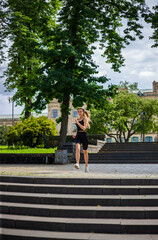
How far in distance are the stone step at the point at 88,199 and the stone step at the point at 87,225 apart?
617 millimetres

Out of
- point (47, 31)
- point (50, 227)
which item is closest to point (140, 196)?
point (50, 227)

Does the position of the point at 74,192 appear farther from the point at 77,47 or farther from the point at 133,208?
the point at 77,47

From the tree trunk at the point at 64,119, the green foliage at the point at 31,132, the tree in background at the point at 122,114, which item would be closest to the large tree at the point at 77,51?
the tree trunk at the point at 64,119

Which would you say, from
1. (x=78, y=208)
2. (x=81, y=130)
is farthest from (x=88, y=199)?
(x=81, y=130)

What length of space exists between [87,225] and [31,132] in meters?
16.3

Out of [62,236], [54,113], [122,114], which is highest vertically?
[54,113]

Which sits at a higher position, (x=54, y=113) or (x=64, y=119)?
(x=54, y=113)

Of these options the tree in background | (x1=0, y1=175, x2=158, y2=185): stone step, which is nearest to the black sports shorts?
(x1=0, y1=175, x2=158, y2=185): stone step

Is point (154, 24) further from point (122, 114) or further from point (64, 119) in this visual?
point (122, 114)

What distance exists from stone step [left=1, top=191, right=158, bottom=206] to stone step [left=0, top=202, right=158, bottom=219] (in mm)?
173

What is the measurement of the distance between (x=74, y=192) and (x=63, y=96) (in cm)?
963

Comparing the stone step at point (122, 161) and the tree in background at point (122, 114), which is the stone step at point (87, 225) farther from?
the tree in background at point (122, 114)

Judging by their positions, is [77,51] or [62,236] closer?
[62,236]

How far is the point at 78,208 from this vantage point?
20.7 feet
